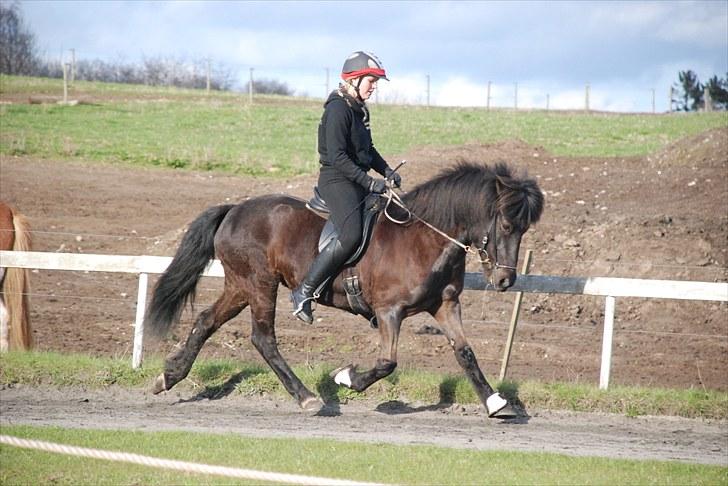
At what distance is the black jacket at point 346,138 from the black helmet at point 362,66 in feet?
0.74

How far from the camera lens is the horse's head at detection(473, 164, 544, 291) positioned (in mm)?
8617

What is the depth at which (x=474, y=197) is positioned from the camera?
8875 millimetres

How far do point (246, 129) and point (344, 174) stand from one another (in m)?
32.0

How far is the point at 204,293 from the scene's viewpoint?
16062mm

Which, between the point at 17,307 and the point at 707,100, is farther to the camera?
the point at 707,100

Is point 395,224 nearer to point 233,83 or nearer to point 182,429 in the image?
point 182,429

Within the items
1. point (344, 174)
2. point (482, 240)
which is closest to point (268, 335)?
point (344, 174)

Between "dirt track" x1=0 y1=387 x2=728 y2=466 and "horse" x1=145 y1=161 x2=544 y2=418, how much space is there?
0.34 m

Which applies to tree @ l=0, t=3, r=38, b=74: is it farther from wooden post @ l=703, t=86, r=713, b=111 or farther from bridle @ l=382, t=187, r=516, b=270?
bridle @ l=382, t=187, r=516, b=270

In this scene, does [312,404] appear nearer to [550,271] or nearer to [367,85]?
[367,85]

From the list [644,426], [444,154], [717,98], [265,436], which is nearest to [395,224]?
[265,436]

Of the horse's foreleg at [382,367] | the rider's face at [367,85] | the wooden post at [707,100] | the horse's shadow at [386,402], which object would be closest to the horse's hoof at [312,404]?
the horse's shadow at [386,402]

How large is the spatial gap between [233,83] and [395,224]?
68164 mm

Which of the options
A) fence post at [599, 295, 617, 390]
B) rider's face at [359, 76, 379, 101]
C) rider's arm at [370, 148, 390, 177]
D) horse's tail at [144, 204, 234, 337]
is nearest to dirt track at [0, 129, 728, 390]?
fence post at [599, 295, 617, 390]
